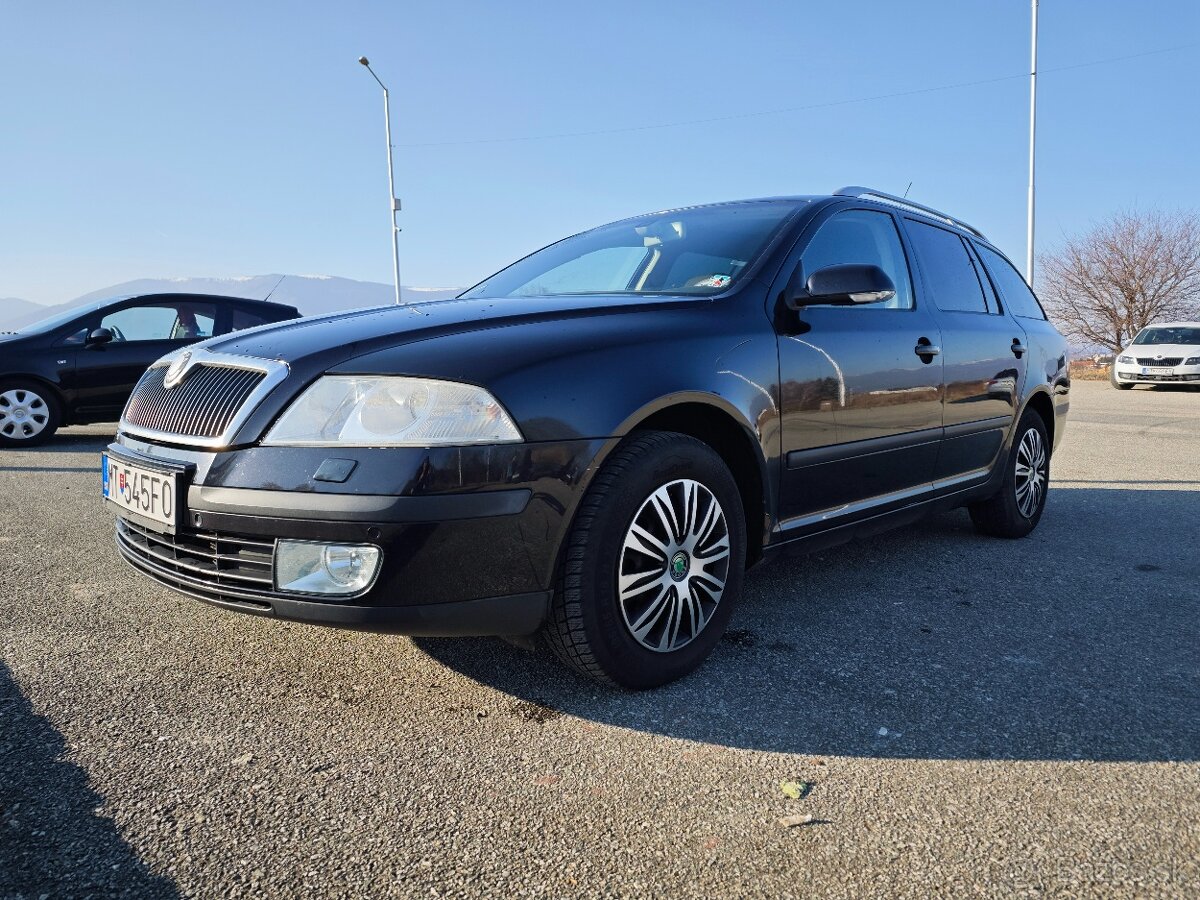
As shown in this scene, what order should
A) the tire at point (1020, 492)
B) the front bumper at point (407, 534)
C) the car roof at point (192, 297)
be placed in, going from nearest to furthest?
1. the front bumper at point (407, 534)
2. the tire at point (1020, 492)
3. the car roof at point (192, 297)

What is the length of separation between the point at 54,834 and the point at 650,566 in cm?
148

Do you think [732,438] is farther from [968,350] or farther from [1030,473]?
[1030,473]

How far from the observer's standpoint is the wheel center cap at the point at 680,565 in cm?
252

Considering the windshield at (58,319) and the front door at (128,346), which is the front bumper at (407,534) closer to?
the front door at (128,346)

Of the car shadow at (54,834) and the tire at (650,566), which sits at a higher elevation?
the tire at (650,566)

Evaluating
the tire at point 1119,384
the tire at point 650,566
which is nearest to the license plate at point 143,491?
the tire at point 650,566

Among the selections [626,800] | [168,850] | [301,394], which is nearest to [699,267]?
[301,394]

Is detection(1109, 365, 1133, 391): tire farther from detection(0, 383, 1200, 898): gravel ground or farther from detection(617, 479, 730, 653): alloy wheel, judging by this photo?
detection(617, 479, 730, 653): alloy wheel

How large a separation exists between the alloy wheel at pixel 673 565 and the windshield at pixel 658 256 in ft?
2.70

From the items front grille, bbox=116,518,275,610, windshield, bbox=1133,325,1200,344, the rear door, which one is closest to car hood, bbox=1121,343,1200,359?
windshield, bbox=1133,325,1200,344

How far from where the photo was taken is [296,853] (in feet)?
5.64

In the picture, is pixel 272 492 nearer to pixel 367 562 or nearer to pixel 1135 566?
pixel 367 562

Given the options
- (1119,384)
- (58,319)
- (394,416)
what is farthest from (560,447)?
(1119,384)

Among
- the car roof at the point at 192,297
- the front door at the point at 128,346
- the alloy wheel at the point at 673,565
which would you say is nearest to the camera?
the alloy wheel at the point at 673,565
